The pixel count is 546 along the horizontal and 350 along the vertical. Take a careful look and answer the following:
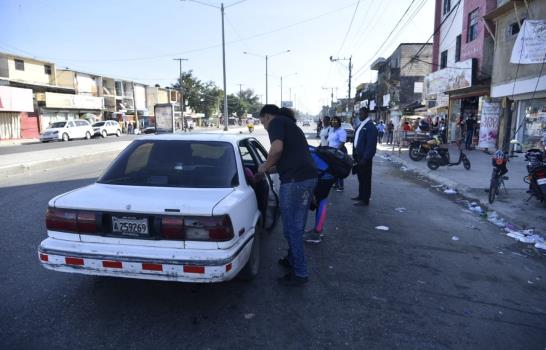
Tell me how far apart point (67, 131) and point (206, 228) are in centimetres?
3174

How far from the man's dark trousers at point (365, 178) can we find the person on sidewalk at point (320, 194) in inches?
91.3

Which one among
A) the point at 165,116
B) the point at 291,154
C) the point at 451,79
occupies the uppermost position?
the point at 451,79

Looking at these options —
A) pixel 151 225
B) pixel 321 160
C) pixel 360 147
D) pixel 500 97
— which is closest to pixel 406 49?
pixel 500 97

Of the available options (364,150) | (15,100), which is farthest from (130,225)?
(15,100)

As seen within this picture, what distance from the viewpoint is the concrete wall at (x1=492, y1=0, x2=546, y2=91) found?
13688mm

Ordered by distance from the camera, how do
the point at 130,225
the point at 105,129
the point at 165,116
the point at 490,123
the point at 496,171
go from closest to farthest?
the point at 130,225, the point at 496,171, the point at 490,123, the point at 165,116, the point at 105,129

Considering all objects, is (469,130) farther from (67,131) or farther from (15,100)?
(15,100)

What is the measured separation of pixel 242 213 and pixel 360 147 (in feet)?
15.2

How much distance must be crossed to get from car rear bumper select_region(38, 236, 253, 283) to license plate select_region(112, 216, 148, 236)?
0.11 m

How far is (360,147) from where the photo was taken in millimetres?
7492

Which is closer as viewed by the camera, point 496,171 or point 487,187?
point 496,171

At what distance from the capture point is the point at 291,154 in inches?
146

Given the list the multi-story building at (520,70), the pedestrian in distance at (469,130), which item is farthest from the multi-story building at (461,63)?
the multi-story building at (520,70)

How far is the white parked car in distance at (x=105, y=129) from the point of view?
35938 mm
